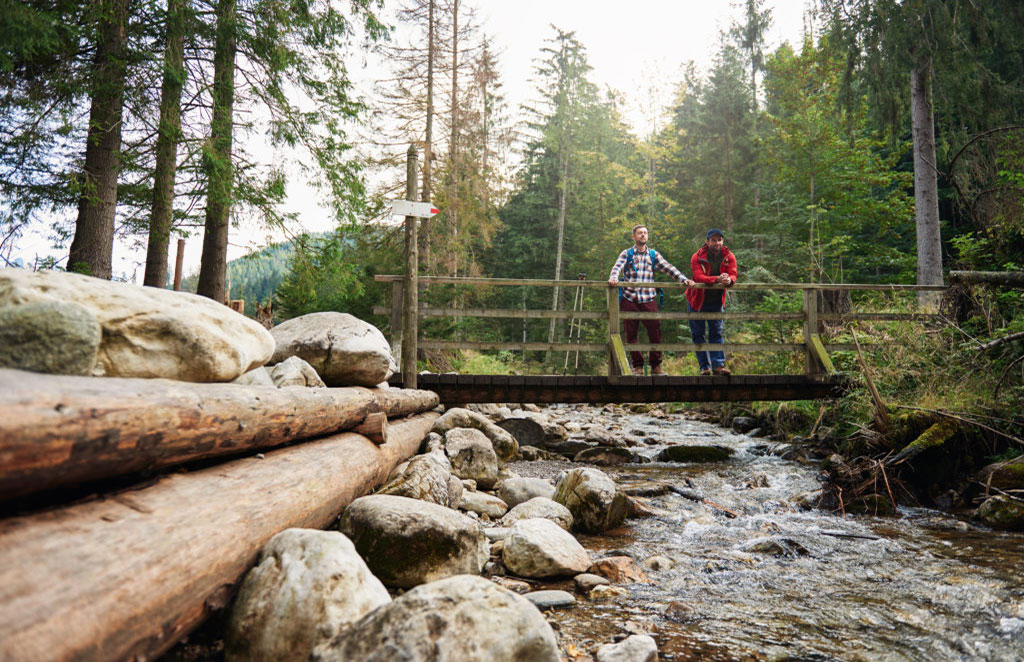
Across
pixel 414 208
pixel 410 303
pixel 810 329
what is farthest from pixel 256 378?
pixel 810 329

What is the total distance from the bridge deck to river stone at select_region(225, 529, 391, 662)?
5.58m

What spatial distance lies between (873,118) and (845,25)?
6.89 feet

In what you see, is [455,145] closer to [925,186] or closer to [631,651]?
[925,186]

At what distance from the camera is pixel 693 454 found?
326 inches

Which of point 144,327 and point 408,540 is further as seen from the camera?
point 408,540

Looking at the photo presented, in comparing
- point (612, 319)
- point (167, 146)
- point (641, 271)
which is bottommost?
point (612, 319)

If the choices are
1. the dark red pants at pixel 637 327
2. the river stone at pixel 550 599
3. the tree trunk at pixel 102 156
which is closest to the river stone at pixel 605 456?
the dark red pants at pixel 637 327

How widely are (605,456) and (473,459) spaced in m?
2.85

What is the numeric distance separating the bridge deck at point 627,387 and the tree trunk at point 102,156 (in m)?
4.32

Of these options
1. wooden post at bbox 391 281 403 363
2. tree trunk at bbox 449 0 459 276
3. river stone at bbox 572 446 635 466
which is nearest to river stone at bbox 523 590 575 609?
river stone at bbox 572 446 635 466

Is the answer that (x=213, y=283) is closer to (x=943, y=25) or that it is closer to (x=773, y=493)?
(x=773, y=493)

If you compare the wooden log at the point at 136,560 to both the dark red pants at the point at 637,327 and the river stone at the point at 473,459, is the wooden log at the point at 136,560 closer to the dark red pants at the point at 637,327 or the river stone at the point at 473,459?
the river stone at the point at 473,459

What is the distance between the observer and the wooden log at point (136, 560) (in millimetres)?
1324

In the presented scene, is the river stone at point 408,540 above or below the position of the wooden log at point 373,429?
below
